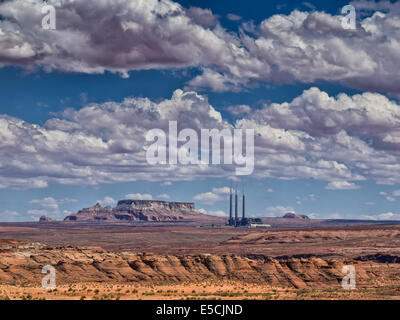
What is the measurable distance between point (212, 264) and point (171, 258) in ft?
24.5

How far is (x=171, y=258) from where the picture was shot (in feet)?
385

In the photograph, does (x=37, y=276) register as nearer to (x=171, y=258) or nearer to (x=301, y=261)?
(x=171, y=258)
